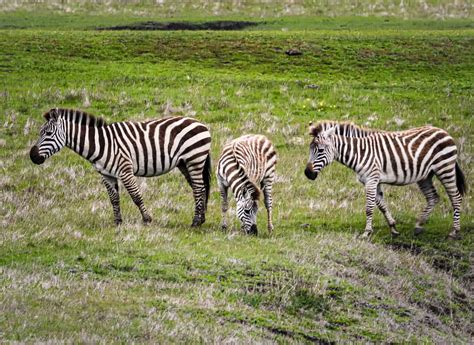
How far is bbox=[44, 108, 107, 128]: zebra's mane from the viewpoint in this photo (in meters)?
15.2

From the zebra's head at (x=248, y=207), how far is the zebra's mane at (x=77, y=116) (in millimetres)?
3597

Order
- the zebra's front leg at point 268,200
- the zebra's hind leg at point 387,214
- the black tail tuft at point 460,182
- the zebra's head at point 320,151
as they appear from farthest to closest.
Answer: the black tail tuft at point 460,182 → the zebra's hind leg at point 387,214 → the zebra's head at point 320,151 → the zebra's front leg at point 268,200

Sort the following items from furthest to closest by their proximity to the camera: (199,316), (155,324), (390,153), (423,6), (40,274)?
1. (423,6)
2. (390,153)
3. (40,274)
4. (199,316)
5. (155,324)

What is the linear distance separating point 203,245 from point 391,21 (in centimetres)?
2994

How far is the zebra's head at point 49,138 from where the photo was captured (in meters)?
15.0

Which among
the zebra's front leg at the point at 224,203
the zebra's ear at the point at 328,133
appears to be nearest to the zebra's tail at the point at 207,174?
the zebra's front leg at the point at 224,203

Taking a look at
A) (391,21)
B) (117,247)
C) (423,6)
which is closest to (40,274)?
(117,247)

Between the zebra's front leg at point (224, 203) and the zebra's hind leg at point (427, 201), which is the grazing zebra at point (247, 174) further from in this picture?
the zebra's hind leg at point (427, 201)

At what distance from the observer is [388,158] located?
16.2m

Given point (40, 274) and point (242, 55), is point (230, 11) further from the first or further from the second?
point (40, 274)

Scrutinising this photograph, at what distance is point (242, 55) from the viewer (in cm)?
3294

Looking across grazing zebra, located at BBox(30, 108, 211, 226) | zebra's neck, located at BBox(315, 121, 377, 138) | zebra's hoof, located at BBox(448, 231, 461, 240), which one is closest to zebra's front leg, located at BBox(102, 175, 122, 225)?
grazing zebra, located at BBox(30, 108, 211, 226)

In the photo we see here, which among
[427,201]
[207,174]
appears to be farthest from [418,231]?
[207,174]

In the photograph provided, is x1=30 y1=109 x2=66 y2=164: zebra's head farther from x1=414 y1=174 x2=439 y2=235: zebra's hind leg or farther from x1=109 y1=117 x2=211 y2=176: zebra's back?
x1=414 y1=174 x2=439 y2=235: zebra's hind leg
